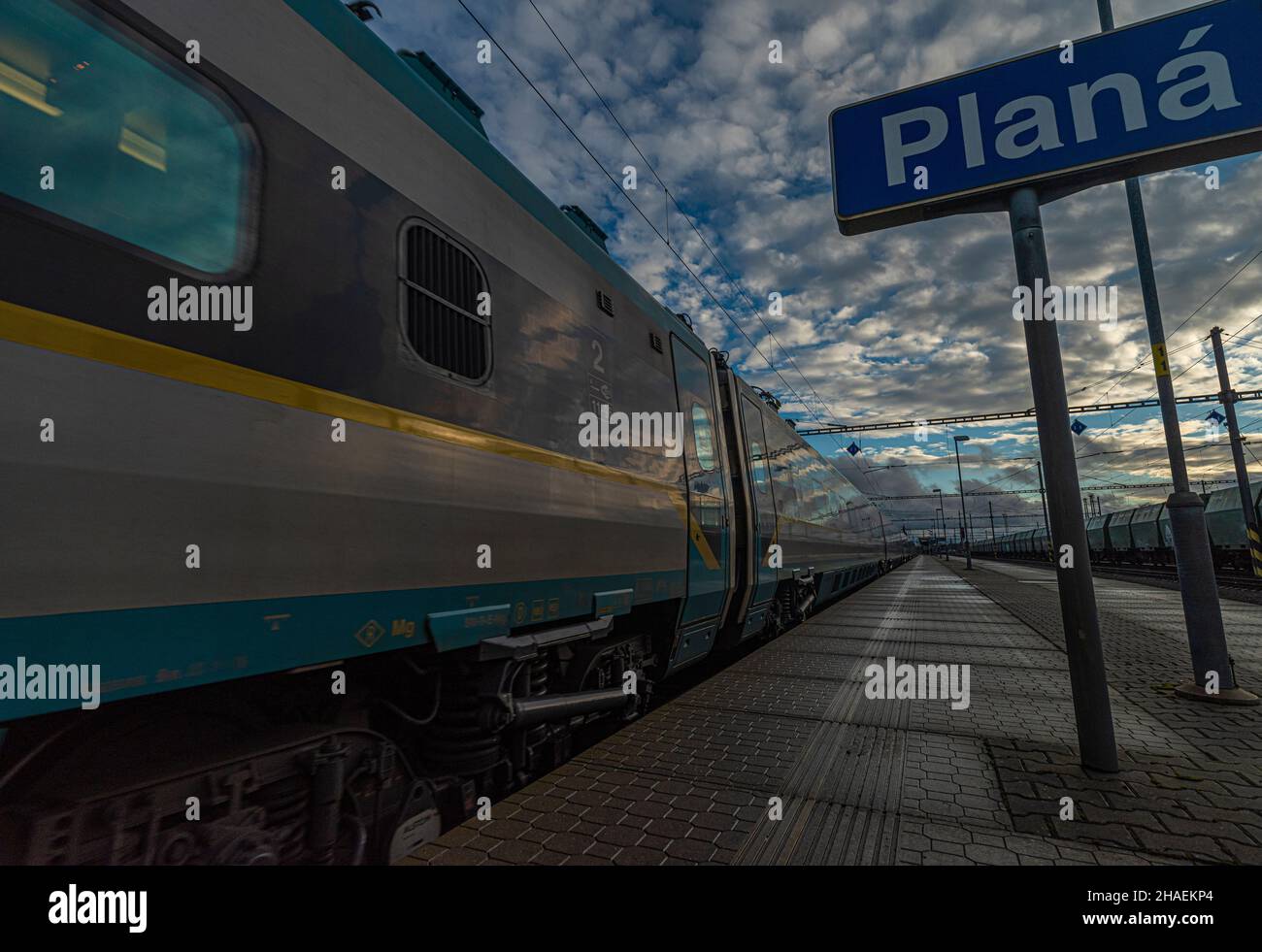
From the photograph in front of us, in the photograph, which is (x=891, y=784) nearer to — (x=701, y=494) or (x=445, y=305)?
(x=701, y=494)

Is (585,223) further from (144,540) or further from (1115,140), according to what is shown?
(144,540)

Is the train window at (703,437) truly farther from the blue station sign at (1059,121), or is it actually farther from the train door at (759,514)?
the blue station sign at (1059,121)

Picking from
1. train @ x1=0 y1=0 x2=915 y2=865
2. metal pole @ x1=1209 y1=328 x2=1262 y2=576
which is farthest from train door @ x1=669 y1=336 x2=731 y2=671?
metal pole @ x1=1209 y1=328 x2=1262 y2=576

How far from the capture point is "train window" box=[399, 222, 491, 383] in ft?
9.39

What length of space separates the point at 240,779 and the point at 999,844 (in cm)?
337

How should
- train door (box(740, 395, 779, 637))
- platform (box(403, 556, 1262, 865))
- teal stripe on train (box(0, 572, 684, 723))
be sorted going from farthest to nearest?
train door (box(740, 395, 779, 637)) < platform (box(403, 556, 1262, 865)) < teal stripe on train (box(0, 572, 684, 723))

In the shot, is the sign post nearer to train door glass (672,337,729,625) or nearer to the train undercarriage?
train door glass (672,337,729,625)

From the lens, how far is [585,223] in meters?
5.29

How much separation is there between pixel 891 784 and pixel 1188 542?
3964mm

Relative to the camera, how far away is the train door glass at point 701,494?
5.79 meters

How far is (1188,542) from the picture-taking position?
5.57 m

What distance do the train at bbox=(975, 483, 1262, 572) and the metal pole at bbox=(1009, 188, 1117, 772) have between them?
28.8 feet

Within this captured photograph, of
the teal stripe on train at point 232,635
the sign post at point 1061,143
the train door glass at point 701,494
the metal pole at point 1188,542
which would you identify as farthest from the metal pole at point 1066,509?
the teal stripe on train at point 232,635

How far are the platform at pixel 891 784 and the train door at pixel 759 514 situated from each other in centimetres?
110
